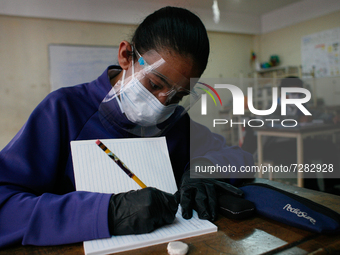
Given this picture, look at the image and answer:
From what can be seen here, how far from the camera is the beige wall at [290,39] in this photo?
467cm

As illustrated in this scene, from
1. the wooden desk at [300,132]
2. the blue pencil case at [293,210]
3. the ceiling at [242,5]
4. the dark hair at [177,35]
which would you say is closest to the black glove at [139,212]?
the blue pencil case at [293,210]

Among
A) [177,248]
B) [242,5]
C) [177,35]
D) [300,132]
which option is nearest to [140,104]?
[177,35]

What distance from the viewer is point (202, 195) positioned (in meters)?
0.66

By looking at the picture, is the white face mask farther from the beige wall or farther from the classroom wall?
the beige wall

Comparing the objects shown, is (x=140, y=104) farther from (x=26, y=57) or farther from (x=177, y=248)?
(x=26, y=57)

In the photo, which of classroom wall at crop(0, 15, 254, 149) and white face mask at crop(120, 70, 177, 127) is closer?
white face mask at crop(120, 70, 177, 127)

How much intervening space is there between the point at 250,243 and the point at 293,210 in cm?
15

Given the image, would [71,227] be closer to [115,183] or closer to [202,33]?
[115,183]

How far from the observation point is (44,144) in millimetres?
772

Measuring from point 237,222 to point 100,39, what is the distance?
4480 mm

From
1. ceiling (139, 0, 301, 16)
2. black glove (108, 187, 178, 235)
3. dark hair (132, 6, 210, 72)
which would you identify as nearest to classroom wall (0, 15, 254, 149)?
ceiling (139, 0, 301, 16)

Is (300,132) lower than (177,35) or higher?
lower

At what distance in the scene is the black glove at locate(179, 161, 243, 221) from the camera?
0.63 m

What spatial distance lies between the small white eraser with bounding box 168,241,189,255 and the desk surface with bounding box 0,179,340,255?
0.01 metres
